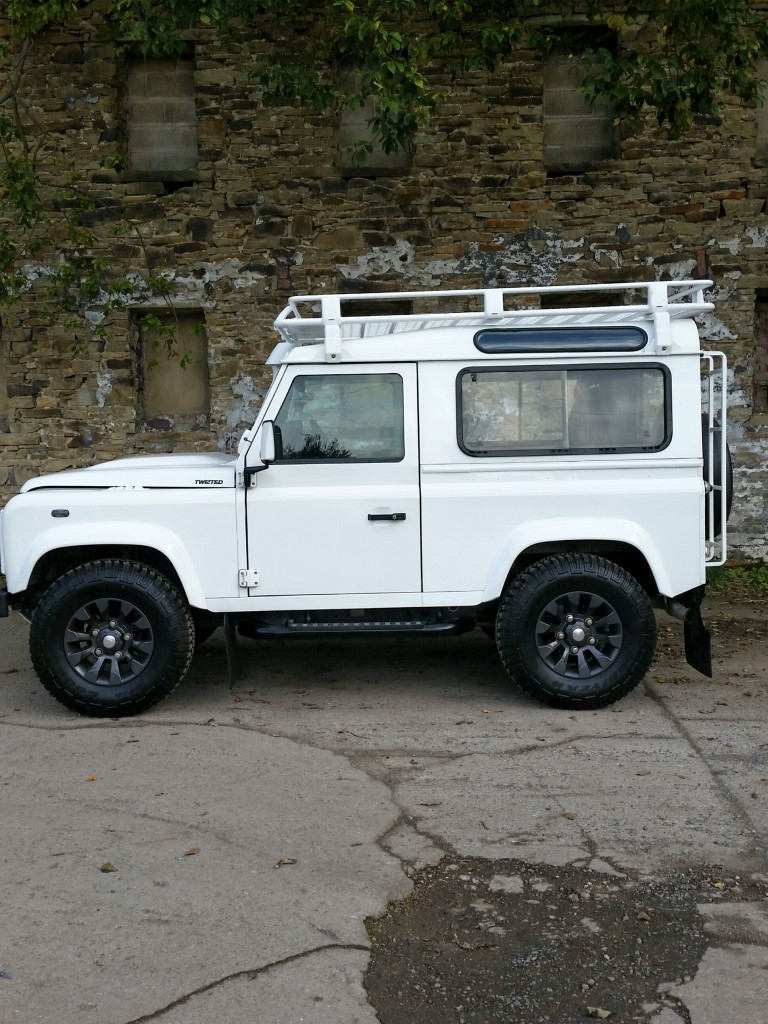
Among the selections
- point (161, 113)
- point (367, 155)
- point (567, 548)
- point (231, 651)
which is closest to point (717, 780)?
point (567, 548)

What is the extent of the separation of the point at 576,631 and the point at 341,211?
633 centimetres

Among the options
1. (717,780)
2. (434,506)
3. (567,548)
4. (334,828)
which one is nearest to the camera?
(334,828)

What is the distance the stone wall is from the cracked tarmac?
4.81 m

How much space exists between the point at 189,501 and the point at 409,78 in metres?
3.98

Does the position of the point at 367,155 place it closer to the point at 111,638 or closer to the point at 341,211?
the point at 341,211

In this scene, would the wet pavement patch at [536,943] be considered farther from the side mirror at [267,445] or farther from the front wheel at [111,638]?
the side mirror at [267,445]

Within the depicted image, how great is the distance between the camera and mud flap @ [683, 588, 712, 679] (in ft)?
21.1

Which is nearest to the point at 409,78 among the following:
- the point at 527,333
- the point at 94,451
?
the point at 527,333

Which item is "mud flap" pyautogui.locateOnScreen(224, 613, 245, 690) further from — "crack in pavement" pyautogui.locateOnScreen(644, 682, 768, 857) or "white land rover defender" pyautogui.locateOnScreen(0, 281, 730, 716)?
"crack in pavement" pyautogui.locateOnScreen(644, 682, 768, 857)

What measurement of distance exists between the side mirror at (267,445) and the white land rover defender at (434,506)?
5 cm

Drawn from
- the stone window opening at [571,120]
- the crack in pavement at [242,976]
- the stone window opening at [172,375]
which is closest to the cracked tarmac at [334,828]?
the crack in pavement at [242,976]

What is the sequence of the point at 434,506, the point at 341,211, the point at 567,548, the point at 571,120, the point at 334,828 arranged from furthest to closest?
the point at 571,120, the point at 341,211, the point at 567,548, the point at 434,506, the point at 334,828

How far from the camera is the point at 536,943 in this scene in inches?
143

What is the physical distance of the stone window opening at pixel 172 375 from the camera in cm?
1135
